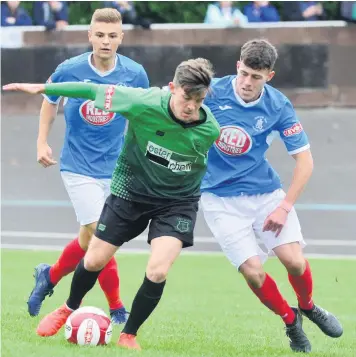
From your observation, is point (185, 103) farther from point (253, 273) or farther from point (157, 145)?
point (253, 273)

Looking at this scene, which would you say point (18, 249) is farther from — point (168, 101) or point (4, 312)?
point (168, 101)

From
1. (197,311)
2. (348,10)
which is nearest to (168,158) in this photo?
(197,311)

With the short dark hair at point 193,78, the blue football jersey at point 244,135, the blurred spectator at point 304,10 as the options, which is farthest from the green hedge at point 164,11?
the short dark hair at point 193,78

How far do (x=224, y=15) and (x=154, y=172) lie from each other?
1472 cm

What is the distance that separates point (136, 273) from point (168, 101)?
17.7ft

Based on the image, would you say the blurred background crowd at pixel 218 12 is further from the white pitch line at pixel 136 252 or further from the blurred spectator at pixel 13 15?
the white pitch line at pixel 136 252

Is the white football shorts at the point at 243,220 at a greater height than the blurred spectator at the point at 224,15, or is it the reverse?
the white football shorts at the point at 243,220

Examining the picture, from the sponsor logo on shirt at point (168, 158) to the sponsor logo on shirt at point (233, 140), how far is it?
69 centimetres

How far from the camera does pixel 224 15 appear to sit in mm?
21766

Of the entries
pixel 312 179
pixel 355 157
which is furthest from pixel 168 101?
pixel 355 157

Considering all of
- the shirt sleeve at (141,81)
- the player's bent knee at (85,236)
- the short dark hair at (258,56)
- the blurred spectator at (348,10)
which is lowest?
the blurred spectator at (348,10)

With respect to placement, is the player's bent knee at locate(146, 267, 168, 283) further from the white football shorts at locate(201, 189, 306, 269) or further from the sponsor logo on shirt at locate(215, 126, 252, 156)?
the sponsor logo on shirt at locate(215, 126, 252, 156)

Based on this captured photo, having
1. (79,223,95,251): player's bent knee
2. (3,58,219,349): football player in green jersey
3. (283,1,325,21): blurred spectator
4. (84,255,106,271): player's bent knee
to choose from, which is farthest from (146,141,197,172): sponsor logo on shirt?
(283,1,325,21): blurred spectator

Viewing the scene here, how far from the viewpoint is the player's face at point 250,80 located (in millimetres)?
7785
